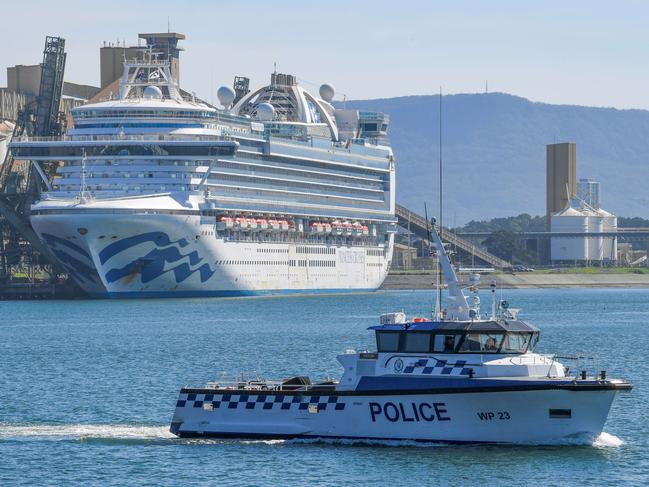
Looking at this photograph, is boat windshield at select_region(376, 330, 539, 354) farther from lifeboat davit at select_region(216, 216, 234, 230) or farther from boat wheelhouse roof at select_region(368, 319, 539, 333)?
lifeboat davit at select_region(216, 216, 234, 230)

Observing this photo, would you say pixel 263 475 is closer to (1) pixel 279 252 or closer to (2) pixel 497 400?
(2) pixel 497 400

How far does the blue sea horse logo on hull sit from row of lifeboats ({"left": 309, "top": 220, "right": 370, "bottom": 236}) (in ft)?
93.4

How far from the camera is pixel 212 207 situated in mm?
→ 136750

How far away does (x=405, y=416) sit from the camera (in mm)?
41281

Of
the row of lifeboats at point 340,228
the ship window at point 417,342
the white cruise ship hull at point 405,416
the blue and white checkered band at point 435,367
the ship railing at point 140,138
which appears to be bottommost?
the white cruise ship hull at point 405,416

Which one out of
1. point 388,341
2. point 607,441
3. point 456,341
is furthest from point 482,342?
point 607,441

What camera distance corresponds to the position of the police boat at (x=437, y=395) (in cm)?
4041

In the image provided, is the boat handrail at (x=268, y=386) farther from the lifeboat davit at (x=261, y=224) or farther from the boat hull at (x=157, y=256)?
the lifeboat davit at (x=261, y=224)

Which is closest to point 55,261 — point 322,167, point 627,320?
point 322,167

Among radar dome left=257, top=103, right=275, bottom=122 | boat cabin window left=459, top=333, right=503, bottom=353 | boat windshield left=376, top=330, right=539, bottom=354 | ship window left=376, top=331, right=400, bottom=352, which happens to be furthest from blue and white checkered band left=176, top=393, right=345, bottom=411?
radar dome left=257, top=103, right=275, bottom=122

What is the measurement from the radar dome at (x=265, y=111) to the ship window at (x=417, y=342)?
389 ft

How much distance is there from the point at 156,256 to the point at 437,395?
90960 mm

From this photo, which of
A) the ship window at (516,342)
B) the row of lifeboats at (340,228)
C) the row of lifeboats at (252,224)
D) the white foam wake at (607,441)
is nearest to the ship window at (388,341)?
the ship window at (516,342)

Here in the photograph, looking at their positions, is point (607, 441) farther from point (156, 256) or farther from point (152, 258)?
point (156, 256)
